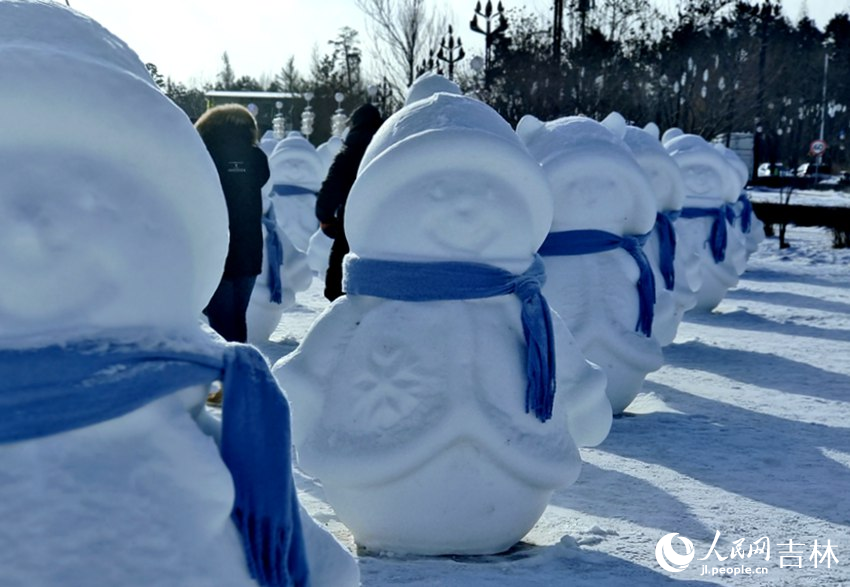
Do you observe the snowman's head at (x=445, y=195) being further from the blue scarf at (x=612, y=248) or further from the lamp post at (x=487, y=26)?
the lamp post at (x=487, y=26)

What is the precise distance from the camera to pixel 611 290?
688 cm

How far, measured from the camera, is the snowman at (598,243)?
6848 millimetres

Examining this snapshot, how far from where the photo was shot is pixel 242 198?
23.8 feet

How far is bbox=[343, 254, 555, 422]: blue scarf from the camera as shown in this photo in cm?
444

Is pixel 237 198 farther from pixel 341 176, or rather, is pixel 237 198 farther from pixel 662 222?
pixel 662 222

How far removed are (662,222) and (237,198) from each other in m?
3.16

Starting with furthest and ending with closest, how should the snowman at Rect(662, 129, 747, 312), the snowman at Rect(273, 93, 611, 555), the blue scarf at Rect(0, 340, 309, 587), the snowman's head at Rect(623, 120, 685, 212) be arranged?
the snowman at Rect(662, 129, 747, 312) < the snowman's head at Rect(623, 120, 685, 212) < the snowman at Rect(273, 93, 611, 555) < the blue scarf at Rect(0, 340, 309, 587)

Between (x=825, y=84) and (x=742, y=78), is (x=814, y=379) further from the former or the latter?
(x=825, y=84)

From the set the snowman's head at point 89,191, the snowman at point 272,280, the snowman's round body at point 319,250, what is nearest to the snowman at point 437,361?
the snowman's head at point 89,191

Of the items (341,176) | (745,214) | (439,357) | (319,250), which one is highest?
(341,176)

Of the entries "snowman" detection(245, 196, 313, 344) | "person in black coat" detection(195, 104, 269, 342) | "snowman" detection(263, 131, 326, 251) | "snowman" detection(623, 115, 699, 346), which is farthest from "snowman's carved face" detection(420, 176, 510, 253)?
"snowman" detection(263, 131, 326, 251)

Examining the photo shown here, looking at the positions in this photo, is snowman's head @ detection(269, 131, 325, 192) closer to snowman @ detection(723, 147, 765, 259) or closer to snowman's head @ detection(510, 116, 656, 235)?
snowman @ detection(723, 147, 765, 259)

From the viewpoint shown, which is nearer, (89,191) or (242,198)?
(89,191)

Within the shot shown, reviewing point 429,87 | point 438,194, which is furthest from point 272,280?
point 438,194
